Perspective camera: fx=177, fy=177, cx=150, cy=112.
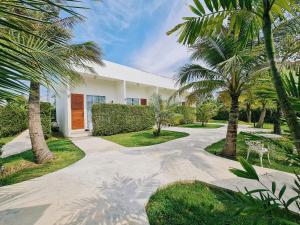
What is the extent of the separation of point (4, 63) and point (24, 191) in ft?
15.6

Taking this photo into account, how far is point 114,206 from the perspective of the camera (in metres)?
3.72

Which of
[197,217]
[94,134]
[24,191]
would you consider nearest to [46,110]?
[94,134]

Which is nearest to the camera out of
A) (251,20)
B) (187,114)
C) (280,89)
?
(280,89)

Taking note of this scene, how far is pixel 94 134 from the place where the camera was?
14.4 metres

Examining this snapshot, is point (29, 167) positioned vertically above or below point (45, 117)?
below

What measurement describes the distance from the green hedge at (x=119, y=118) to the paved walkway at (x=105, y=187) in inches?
263

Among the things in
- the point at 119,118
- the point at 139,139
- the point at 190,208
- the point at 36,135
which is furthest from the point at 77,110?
the point at 190,208

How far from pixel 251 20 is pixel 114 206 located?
3956 millimetres

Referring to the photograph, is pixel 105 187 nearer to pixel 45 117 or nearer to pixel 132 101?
pixel 45 117

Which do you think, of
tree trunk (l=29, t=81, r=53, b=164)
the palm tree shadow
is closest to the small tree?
tree trunk (l=29, t=81, r=53, b=164)

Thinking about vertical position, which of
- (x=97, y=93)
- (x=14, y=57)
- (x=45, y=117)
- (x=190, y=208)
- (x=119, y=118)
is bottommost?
(x=190, y=208)

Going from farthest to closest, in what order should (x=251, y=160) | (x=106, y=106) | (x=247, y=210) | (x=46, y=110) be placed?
(x=106, y=106) < (x=46, y=110) < (x=251, y=160) < (x=247, y=210)

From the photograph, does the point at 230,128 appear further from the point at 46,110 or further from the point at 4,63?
the point at 46,110

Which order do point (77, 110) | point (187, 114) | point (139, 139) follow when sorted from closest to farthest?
1. point (139, 139)
2. point (77, 110)
3. point (187, 114)
